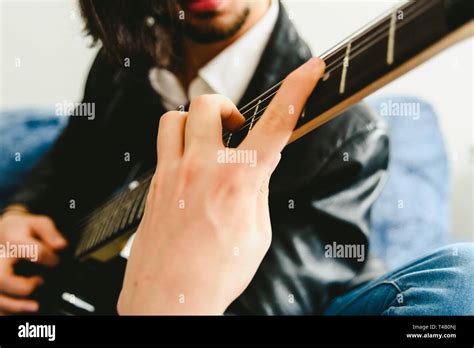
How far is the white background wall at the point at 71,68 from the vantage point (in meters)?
0.77

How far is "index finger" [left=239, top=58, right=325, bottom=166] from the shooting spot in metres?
0.48

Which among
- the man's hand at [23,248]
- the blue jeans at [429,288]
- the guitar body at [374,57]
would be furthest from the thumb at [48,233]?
the blue jeans at [429,288]

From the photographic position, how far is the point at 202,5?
2.44ft

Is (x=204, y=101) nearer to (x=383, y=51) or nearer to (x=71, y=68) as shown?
(x=383, y=51)

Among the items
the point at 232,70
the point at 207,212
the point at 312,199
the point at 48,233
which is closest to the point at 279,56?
the point at 232,70

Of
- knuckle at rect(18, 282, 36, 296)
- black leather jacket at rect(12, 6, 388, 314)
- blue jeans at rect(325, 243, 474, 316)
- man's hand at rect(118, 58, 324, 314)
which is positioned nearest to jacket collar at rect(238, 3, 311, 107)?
black leather jacket at rect(12, 6, 388, 314)

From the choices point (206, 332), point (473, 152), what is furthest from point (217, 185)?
point (473, 152)

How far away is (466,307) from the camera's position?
684 millimetres

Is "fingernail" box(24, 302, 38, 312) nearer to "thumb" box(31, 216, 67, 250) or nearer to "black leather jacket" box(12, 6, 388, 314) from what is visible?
"thumb" box(31, 216, 67, 250)

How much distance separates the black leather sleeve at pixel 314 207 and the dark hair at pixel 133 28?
0.96ft

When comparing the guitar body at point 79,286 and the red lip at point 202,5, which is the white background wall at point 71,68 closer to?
the red lip at point 202,5

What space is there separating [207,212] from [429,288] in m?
0.36

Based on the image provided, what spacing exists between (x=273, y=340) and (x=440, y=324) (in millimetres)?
243

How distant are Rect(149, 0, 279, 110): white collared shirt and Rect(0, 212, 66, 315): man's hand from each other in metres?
0.31
